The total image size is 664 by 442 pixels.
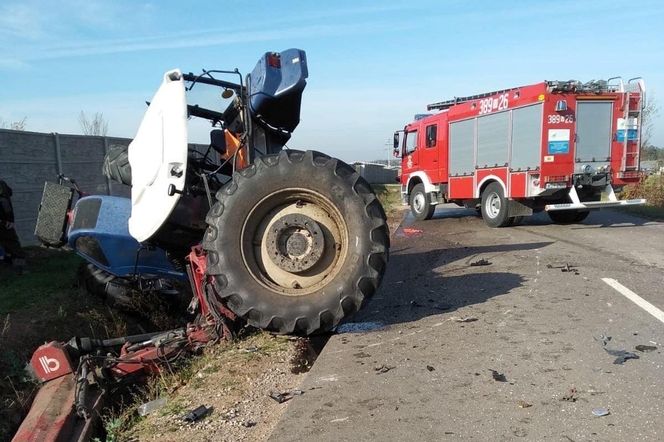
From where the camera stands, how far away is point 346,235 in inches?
161

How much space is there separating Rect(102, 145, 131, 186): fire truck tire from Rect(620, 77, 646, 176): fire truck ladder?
1062 cm

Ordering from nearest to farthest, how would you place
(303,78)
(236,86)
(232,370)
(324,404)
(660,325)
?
(324,404) < (232,370) < (660,325) < (303,78) < (236,86)

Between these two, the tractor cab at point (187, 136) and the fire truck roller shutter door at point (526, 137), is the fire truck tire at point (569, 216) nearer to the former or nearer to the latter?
the fire truck roller shutter door at point (526, 137)

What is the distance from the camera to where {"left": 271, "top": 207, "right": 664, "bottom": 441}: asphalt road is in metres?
2.88

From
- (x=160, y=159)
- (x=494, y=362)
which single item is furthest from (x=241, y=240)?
(x=494, y=362)

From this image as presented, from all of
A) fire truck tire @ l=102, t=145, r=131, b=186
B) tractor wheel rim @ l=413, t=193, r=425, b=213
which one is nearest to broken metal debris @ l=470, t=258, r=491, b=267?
fire truck tire @ l=102, t=145, r=131, b=186

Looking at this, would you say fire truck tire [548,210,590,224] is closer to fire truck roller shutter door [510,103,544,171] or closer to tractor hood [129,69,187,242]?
fire truck roller shutter door [510,103,544,171]

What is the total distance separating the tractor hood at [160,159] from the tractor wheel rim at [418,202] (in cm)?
1204

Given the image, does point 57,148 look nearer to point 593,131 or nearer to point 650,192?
point 593,131

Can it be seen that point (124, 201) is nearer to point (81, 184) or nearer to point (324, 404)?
point (324, 404)

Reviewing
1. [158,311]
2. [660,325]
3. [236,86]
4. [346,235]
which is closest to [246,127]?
[236,86]

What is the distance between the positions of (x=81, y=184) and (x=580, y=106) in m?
10.9

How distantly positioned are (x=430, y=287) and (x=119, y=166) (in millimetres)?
3598

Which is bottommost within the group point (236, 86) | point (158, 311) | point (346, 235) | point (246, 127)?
point (158, 311)
